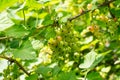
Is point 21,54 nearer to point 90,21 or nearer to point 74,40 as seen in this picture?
point 74,40

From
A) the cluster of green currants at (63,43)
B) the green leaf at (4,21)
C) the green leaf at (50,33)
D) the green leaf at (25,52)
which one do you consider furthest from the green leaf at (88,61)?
the green leaf at (4,21)

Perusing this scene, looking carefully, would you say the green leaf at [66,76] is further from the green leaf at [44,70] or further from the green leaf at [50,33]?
the green leaf at [50,33]

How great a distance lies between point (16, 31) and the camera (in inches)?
46.4

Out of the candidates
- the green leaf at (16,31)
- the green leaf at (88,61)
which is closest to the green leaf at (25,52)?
the green leaf at (16,31)

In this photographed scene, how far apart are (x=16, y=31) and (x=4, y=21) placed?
0.07 m

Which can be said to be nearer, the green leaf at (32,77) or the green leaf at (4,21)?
the green leaf at (4,21)

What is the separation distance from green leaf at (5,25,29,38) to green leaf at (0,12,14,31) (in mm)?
36

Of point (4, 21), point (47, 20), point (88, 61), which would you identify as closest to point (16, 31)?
point (4, 21)

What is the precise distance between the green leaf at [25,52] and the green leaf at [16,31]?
0.04 metres

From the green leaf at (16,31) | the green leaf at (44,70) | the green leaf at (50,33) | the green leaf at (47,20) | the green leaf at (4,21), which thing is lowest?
the green leaf at (44,70)

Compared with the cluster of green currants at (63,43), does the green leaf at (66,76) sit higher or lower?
lower

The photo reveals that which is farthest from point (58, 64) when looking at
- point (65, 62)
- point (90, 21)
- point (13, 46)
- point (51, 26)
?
point (90, 21)

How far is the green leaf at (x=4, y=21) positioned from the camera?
109cm

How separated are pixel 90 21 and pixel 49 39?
1.37 feet
